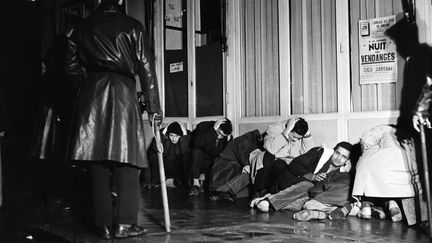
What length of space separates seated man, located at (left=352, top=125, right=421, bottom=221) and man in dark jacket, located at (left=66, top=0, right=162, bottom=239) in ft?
7.33

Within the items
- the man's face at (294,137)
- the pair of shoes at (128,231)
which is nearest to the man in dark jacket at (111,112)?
the pair of shoes at (128,231)

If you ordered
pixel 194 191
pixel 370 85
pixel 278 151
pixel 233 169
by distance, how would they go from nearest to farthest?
1. pixel 370 85
2. pixel 278 151
3. pixel 233 169
4. pixel 194 191

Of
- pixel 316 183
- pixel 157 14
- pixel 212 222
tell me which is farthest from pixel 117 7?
pixel 157 14

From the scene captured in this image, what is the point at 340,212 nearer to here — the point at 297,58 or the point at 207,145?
the point at 297,58

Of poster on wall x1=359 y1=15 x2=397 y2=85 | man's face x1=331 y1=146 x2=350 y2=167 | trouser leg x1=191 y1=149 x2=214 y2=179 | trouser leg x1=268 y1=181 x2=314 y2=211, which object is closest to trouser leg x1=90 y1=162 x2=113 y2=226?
trouser leg x1=268 y1=181 x2=314 y2=211

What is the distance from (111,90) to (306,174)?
105 inches

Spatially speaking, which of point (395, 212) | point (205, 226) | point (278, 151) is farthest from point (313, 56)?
point (205, 226)

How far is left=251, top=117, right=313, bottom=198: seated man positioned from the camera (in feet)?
19.1

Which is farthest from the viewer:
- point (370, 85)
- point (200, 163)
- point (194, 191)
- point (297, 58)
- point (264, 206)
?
point (200, 163)

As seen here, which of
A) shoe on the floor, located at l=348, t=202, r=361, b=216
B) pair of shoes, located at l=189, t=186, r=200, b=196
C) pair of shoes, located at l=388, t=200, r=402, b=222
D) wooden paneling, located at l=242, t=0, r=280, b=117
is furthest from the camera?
wooden paneling, located at l=242, t=0, r=280, b=117

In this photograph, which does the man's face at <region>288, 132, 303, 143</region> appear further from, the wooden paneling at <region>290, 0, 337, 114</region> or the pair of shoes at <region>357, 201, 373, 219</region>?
the pair of shoes at <region>357, 201, 373, 219</region>

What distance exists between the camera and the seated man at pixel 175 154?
24.4 feet

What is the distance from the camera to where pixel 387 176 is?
4.59m

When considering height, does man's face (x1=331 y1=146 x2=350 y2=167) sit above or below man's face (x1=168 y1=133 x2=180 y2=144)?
below
